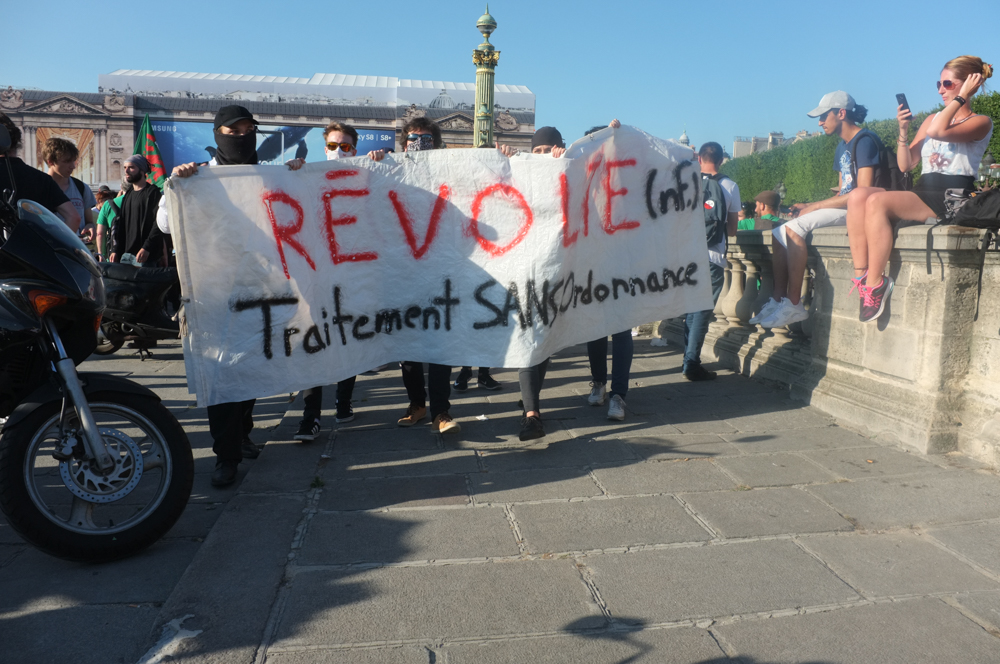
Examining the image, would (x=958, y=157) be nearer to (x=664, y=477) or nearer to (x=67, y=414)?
(x=664, y=477)

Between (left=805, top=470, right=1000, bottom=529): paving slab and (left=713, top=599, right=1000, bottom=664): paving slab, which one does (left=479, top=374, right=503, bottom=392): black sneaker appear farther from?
(left=713, top=599, right=1000, bottom=664): paving slab

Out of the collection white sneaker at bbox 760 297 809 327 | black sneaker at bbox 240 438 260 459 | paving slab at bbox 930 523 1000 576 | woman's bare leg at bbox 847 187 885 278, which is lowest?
black sneaker at bbox 240 438 260 459

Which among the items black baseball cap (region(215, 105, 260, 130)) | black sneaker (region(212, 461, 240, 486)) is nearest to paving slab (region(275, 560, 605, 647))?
black sneaker (region(212, 461, 240, 486))

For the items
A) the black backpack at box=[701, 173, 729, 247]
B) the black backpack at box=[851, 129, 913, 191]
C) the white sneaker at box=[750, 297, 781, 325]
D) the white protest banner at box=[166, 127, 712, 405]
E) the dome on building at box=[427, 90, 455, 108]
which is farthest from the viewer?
the dome on building at box=[427, 90, 455, 108]

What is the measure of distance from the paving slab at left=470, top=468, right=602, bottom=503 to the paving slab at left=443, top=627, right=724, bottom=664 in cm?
124

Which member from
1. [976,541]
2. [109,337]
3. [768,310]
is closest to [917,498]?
Result: [976,541]

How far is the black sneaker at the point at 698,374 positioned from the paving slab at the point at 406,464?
2.63 m

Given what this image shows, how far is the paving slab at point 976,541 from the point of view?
9.25 ft

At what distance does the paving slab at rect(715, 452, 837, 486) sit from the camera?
3.72m

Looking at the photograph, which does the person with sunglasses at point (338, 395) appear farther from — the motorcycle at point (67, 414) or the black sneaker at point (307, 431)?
the motorcycle at point (67, 414)

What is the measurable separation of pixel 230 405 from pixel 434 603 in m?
1.93

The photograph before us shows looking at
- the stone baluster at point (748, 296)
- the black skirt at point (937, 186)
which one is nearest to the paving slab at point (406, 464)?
the black skirt at point (937, 186)

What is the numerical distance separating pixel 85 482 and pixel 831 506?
3.21 m

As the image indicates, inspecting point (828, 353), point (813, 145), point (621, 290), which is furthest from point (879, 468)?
point (813, 145)
